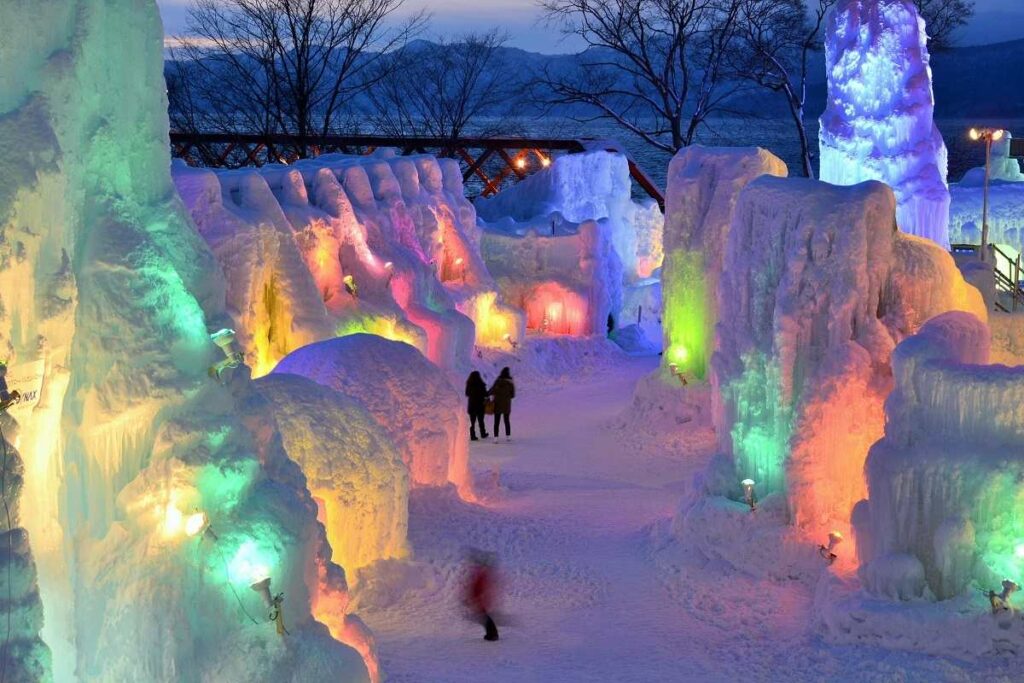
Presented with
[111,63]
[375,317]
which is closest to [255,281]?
[375,317]

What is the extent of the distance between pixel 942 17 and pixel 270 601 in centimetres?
2928

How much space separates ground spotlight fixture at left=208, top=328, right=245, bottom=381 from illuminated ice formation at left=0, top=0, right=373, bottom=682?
0.20ft

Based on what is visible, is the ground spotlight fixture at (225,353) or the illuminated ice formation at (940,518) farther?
the illuminated ice formation at (940,518)

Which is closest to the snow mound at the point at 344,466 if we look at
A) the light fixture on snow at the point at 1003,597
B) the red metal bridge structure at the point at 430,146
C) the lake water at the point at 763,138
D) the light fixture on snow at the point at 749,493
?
the light fixture on snow at the point at 749,493

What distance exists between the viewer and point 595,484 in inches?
683

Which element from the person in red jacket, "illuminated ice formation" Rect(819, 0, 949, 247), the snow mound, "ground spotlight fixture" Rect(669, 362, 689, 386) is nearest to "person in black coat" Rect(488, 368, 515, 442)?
"ground spotlight fixture" Rect(669, 362, 689, 386)

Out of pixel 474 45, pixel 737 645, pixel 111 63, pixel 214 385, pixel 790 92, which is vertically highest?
pixel 474 45

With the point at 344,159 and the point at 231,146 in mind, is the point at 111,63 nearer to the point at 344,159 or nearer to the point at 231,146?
the point at 344,159

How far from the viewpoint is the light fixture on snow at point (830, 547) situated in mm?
12945

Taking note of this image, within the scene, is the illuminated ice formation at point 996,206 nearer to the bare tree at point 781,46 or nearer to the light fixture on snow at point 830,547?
the bare tree at point 781,46

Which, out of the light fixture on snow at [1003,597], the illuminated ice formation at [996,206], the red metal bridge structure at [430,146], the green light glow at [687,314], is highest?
the red metal bridge structure at [430,146]

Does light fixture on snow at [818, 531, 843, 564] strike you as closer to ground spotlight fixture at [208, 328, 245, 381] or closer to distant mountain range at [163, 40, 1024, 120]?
ground spotlight fixture at [208, 328, 245, 381]

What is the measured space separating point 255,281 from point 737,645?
932 centimetres

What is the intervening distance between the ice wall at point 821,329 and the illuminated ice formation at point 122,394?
6237 millimetres
